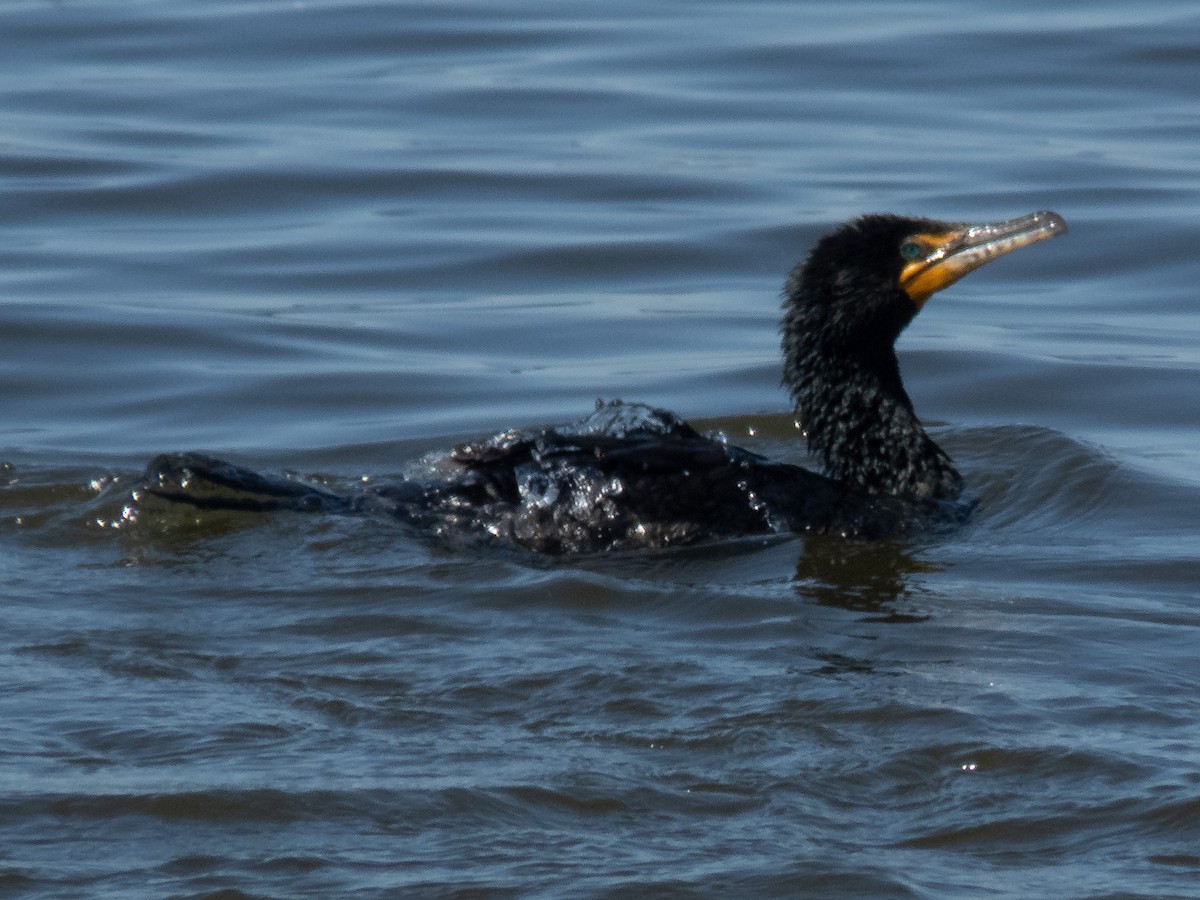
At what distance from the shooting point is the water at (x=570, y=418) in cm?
519

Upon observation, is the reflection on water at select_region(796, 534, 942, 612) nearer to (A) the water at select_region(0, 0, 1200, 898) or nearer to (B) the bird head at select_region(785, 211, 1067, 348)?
(A) the water at select_region(0, 0, 1200, 898)

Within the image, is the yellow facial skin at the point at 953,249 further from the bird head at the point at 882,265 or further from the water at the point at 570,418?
the water at the point at 570,418

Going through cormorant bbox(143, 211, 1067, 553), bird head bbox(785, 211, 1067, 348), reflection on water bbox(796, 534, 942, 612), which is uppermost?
bird head bbox(785, 211, 1067, 348)

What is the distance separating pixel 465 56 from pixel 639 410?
460 inches

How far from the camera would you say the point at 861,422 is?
328 inches

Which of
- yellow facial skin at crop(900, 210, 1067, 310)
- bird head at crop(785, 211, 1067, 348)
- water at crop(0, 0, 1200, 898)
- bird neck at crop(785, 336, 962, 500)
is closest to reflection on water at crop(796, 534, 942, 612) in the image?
water at crop(0, 0, 1200, 898)

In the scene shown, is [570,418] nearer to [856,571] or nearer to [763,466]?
[763,466]

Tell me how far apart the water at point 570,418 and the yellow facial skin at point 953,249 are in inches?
38.0

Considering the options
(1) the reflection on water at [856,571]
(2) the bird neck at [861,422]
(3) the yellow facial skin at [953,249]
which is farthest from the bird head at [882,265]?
(1) the reflection on water at [856,571]

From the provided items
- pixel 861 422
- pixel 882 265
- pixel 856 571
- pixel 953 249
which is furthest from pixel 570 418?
pixel 856 571

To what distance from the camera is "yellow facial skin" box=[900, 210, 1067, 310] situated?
825 centimetres

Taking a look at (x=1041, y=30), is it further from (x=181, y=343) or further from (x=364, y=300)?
(x=181, y=343)

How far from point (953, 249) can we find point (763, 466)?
3.86 feet

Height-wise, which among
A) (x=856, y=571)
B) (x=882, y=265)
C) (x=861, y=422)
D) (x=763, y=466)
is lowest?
(x=856, y=571)
